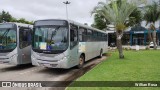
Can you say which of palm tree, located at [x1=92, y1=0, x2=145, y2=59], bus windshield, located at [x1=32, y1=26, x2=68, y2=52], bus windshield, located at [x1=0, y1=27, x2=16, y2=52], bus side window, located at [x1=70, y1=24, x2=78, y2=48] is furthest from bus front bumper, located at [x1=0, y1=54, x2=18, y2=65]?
palm tree, located at [x1=92, y1=0, x2=145, y2=59]

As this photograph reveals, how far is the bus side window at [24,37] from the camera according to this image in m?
14.2

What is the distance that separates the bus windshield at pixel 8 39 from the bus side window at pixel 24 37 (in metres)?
0.48

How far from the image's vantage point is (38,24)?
42.6 feet

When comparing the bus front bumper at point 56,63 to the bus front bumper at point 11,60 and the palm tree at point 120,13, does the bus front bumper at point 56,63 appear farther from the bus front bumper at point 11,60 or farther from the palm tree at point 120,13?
the palm tree at point 120,13

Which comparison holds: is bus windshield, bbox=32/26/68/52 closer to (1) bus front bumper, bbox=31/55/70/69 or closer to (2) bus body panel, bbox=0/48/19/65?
(1) bus front bumper, bbox=31/55/70/69

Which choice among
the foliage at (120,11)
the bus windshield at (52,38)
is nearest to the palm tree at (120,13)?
the foliage at (120,11)

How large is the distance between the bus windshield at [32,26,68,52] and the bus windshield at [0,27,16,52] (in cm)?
189

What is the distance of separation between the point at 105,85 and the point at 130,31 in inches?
2133

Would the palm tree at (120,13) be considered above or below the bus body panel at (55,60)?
above

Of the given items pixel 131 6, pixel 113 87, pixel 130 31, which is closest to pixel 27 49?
pixel 113 87

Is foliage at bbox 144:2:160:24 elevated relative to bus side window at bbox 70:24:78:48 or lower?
elevated

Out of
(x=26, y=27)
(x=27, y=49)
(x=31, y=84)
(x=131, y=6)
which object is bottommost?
(x=31, y=84)

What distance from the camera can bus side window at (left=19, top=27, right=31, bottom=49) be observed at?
14.2m

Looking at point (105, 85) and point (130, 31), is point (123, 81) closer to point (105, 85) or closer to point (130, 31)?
point (105, 85)
